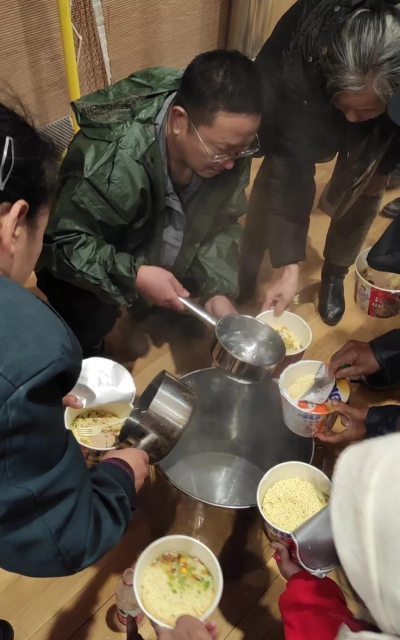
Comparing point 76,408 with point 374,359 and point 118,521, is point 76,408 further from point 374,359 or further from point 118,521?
point 374,359

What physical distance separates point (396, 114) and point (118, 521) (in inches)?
32.5

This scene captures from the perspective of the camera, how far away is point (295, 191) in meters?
1.49

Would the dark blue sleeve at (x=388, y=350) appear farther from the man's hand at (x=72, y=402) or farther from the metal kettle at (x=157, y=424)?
the man's hand at (x=72, y=402)

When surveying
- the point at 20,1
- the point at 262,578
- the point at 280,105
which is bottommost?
the point at 262,578

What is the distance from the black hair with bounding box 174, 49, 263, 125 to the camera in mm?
1094

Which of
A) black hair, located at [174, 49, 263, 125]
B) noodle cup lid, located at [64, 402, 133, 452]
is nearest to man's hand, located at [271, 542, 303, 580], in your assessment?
noodle cup lid, located at [64, 402, 133, 452]

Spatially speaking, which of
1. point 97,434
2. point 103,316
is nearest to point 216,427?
point 97,434

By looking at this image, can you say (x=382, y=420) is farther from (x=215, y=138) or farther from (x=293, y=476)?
(x=215, y=138)

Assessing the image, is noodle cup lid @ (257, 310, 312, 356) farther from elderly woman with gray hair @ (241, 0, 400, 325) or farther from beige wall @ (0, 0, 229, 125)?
beige wall @ (0, 0, 229, 125)

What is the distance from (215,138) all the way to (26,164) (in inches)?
20.8

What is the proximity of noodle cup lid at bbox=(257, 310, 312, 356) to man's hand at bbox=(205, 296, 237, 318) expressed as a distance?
11 centimetres

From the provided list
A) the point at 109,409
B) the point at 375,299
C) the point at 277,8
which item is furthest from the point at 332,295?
the point at 277,8

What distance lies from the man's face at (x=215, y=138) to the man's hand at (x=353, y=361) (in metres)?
0.54

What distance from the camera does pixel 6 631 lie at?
41.9 inches
